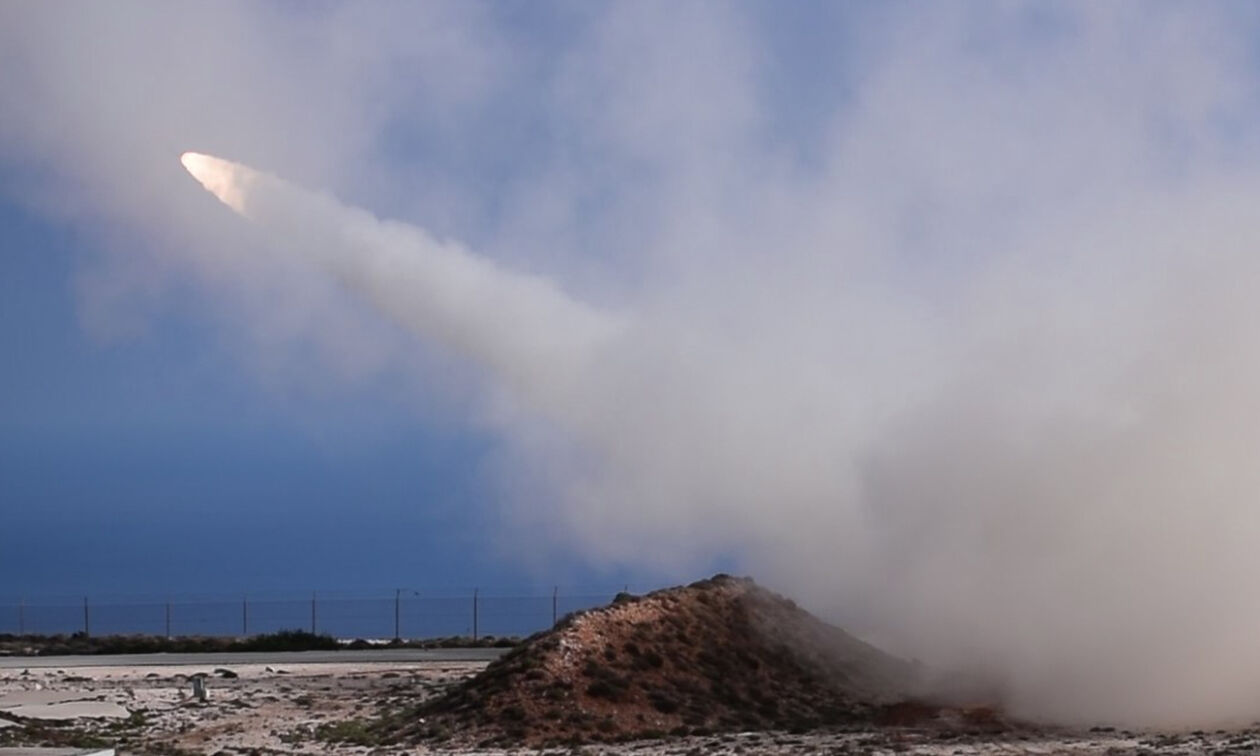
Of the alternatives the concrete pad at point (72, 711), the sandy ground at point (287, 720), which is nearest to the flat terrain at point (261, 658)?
the sandy ground at point (287, 720)

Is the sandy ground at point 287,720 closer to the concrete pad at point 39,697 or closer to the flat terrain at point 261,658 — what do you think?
the concrete pad at point 39,697

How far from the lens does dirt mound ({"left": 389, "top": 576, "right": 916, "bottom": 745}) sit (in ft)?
85.7

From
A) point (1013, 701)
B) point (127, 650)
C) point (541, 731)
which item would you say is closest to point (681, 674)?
point (541, 731)

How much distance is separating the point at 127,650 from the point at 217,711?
17934mm

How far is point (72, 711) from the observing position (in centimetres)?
2984

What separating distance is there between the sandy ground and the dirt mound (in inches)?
53.7

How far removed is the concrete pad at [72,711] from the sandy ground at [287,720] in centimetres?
2

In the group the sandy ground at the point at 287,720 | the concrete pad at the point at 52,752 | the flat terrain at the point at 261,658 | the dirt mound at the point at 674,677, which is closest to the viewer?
the concrete pad at the point at 52,752

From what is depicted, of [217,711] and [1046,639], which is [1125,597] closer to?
[1046,639]

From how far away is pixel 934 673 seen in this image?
31.0 meters

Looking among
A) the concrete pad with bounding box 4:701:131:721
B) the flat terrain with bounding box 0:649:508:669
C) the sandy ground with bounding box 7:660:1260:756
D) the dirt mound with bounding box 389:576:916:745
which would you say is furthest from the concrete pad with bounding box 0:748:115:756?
the flat terrain with bounding box 0:649:508:669

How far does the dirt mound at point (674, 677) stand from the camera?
1028 inches

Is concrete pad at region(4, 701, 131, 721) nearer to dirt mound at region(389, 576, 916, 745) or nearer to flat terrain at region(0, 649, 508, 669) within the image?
dirt mound at region(389, 576, 916, 745)

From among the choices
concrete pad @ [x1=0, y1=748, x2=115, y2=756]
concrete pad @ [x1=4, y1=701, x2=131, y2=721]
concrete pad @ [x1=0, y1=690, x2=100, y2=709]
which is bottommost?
concrete pad @ [x1=4, y1=701, x2=131, y2=721]
